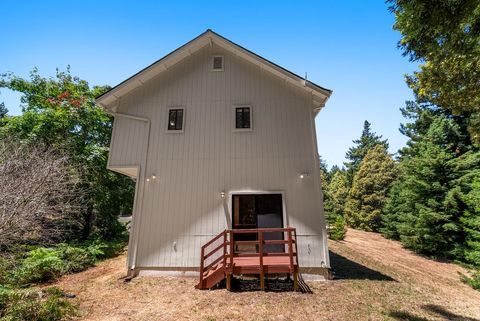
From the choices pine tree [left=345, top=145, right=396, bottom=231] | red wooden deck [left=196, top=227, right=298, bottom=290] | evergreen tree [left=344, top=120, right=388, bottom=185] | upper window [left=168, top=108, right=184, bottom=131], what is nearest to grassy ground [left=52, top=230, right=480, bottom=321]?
red wooden deck [left=196, top=227, right=298, bottom=290]

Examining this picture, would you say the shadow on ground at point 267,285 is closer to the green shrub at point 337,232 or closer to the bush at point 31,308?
the bush at point 31,308

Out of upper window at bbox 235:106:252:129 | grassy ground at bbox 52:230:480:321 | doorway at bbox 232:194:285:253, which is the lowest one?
grassy ground at bbox 52:230:480:321

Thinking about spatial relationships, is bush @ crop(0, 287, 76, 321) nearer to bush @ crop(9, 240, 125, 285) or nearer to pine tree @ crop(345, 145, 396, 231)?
bush @ crop(9, 240, 125, 285)

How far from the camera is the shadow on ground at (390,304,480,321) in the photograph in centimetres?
516

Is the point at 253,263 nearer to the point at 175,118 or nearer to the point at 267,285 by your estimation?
the point at 267,285

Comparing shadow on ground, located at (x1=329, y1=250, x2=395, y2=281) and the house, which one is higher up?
the house

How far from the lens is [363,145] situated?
41.2m

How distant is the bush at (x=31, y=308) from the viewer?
4.60 meters

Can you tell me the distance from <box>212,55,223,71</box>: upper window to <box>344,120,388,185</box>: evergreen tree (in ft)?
113

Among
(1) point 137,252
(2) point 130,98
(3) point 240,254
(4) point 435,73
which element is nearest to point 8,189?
(1) point 137,252

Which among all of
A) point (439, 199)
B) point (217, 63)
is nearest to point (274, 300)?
point (217, 63)

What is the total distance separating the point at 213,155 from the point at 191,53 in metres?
4.57

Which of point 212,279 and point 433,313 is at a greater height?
point 212,279

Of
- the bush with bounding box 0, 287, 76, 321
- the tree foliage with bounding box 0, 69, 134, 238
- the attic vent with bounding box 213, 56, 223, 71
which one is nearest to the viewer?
the bush with bounding box 0, 287, 76, 321
